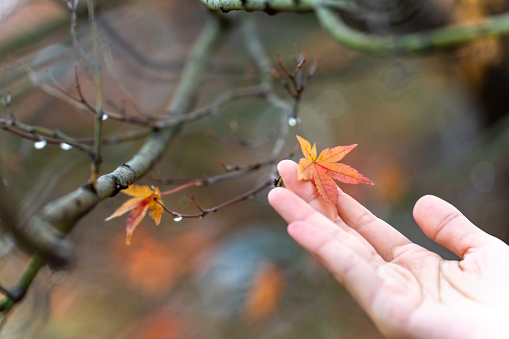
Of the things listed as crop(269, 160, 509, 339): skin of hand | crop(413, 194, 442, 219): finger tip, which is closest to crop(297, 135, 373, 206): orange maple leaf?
crop(269, 160, 509, 339): skin of hand

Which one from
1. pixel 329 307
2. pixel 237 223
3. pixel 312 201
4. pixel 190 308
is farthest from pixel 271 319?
pixel 312 201

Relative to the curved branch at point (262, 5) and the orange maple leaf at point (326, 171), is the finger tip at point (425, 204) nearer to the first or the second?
the orange maple leaf at point (326, 171)

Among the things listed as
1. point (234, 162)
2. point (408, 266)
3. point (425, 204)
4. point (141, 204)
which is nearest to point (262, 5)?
point (141, 204)

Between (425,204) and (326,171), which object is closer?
(326,171)

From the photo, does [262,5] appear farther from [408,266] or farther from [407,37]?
[407,37]

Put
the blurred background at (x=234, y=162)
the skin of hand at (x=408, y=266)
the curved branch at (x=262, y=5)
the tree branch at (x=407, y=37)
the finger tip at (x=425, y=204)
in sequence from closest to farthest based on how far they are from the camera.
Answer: the skin of hand at (x=408, y=266) → the curved branch at (x=262, y=5) → the finger tip at (x=425, y=204) → the tree branch at (x=407, y=37) → the blurred background at (x=234, y=162)

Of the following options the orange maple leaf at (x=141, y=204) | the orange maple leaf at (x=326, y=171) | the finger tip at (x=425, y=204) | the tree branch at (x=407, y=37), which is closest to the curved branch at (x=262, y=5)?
the tree branch at (x=407, y=37)
